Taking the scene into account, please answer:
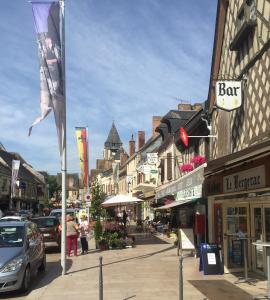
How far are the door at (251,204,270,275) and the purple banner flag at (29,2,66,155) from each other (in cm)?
571

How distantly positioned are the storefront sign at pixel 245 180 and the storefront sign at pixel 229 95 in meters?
3.51

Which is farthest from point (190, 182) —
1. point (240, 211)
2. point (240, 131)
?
point (240, 131)

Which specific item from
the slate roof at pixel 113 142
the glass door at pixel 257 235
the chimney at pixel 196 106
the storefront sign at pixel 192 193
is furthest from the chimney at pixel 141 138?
the slate roof at pixel 113 142

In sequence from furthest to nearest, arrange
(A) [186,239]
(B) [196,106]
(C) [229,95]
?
(B) [196,106] < (A) [186,239] < (C) [229,95]

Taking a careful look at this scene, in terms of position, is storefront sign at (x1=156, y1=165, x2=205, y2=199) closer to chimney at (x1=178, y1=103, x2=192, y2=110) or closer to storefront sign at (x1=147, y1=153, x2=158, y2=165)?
storefront sign at (x1=147, y1=153, x2=158, y2=165)

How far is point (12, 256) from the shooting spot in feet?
36.4

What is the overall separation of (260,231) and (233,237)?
0.69 meters

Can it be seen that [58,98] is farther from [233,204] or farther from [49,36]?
[233,204]

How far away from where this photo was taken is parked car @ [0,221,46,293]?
35.0 ft

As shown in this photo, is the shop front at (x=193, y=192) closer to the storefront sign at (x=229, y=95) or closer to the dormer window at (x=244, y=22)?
the storefront sign at (x=229, y=95)

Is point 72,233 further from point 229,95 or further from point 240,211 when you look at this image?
point 229,95

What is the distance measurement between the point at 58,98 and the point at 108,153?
102 m

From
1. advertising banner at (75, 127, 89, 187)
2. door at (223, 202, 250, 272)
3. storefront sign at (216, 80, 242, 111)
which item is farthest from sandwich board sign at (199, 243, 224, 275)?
advertising banner at (75, 127, 89, 187)

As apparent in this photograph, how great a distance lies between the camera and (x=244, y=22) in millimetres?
13438
